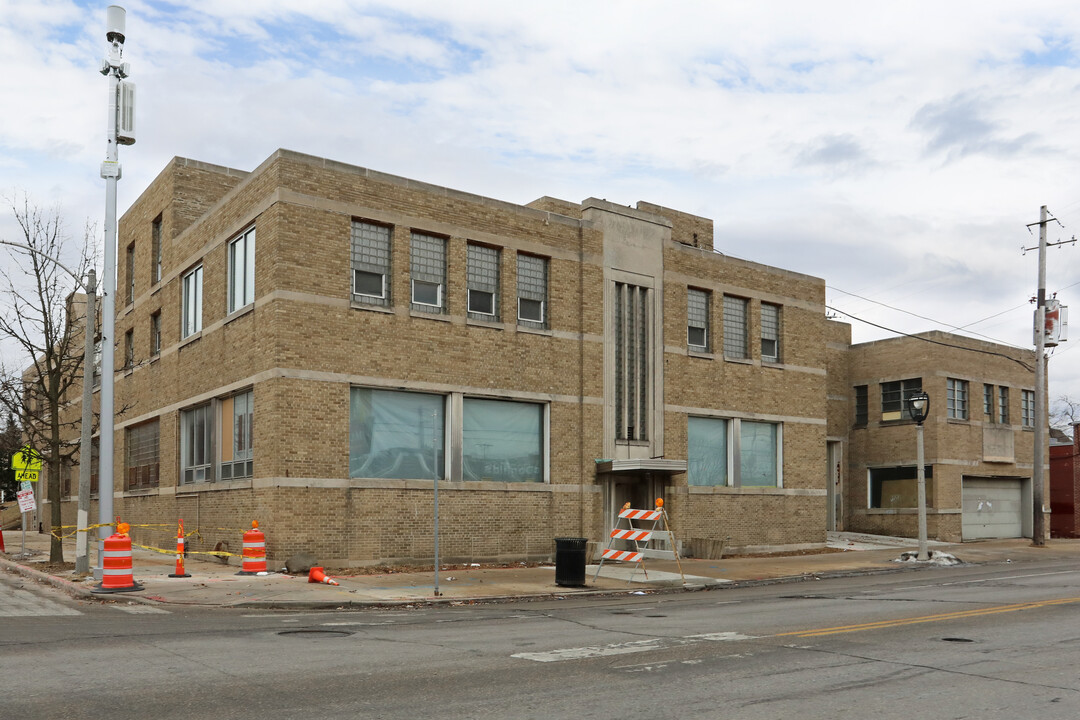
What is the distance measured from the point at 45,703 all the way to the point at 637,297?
2175cm

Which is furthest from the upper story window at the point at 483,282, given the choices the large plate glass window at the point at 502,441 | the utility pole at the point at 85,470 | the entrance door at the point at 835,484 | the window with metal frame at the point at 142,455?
the entrance door at the point at 835,484

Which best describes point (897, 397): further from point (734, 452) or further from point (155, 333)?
point (155, 333)

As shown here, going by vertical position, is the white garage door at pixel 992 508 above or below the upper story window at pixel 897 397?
below

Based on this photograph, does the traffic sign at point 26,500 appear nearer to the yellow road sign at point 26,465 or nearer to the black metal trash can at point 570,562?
the yellow road sign at point 26,465

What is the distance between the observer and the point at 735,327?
1210 inches

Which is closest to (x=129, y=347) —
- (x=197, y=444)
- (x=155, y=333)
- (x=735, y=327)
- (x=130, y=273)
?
(x=130, y=273)

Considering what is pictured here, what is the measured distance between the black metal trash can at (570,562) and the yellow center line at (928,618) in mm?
7108

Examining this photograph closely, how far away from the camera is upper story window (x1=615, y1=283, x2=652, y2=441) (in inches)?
1079

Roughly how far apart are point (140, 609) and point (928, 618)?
11.6m

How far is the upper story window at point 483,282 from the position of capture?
82.1 ft

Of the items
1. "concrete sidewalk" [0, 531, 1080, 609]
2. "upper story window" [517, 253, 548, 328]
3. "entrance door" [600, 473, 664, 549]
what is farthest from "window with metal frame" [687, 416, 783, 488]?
"upper story window" [517, 253, 548, 328]

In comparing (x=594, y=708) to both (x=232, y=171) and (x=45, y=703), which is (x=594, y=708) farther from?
(x=232, y=171)

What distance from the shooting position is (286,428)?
2155cm

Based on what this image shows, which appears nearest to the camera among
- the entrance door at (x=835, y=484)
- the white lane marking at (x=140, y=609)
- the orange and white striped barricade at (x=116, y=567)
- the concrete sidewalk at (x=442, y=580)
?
the white lane marking at (x=140, y=609)
